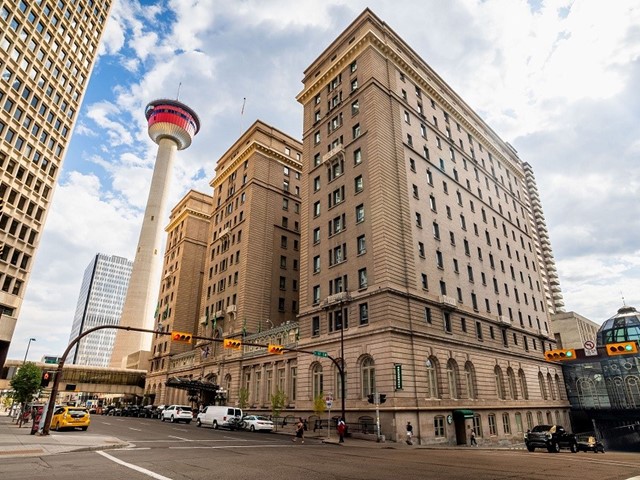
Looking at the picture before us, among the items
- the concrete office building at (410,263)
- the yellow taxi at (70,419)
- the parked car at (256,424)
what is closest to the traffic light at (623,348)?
the concrete office building at (410,263)

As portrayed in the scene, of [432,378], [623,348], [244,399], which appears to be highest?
[623,348]

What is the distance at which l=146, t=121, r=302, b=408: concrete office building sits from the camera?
56188mm

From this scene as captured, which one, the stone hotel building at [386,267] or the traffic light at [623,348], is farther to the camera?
the stone hotel building at [386,267]

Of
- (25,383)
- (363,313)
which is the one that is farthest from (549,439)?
(25,383)

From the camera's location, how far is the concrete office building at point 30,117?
47.9 m

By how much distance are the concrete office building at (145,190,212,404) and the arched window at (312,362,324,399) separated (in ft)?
138

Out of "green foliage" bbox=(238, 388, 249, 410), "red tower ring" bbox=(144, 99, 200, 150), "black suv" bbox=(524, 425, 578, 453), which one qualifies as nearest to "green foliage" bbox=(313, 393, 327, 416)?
"green foliage" bbox=(238, 388, 249, 410)

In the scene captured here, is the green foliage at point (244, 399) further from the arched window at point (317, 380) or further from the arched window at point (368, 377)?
the arched window at point (368, 377)

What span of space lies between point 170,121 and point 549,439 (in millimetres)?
118582

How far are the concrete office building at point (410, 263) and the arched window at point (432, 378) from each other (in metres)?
0.15

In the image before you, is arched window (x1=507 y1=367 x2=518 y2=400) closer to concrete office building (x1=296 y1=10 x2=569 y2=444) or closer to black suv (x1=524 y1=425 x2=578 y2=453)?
concrete office building (x1=296 y1=10 x2=569 y2=444)

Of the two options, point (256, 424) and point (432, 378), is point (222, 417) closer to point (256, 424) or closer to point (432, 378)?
point (256, 424)

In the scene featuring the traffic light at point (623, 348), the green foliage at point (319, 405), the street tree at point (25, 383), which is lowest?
the green foliage at point (319, 405)

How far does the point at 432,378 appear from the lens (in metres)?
37.3
